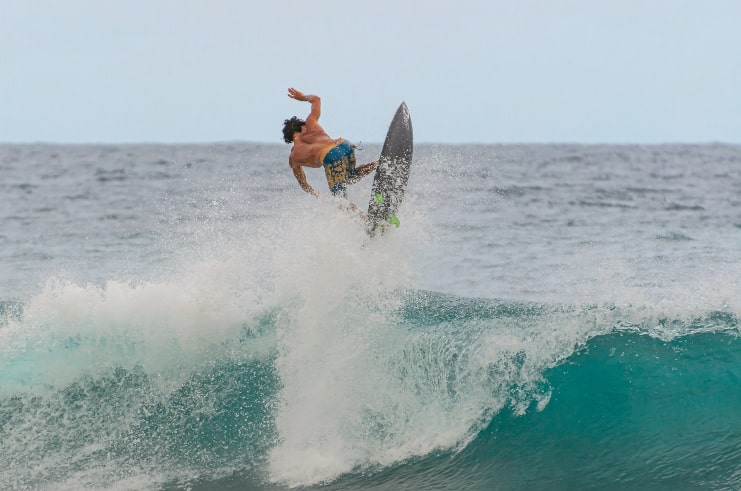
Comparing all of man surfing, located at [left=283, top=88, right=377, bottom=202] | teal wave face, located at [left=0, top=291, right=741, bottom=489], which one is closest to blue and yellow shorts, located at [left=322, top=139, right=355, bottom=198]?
man surfing, located at [left=283, top=88, right=377, bottom=202]

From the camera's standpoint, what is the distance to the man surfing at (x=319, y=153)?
7.86 m

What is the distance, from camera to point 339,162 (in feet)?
25.8

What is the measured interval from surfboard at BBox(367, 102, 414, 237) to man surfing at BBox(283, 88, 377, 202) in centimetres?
19

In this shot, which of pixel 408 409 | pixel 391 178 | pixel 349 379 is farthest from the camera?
pixel 391 178

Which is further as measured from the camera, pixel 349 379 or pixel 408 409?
pixel 349 379

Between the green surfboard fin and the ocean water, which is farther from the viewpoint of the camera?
the green surfboard fin

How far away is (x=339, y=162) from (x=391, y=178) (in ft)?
1.70

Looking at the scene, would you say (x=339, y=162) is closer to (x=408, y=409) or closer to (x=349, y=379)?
(x=349, y=379)

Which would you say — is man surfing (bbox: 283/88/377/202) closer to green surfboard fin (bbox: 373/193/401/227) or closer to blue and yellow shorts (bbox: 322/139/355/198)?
blue and yellow shorts (bbox: 322/139/355/198)

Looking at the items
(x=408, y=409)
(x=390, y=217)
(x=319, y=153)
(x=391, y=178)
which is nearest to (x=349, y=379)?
(x=408, y=409)

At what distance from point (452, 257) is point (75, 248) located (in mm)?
7424

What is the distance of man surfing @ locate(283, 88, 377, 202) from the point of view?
309 inches
